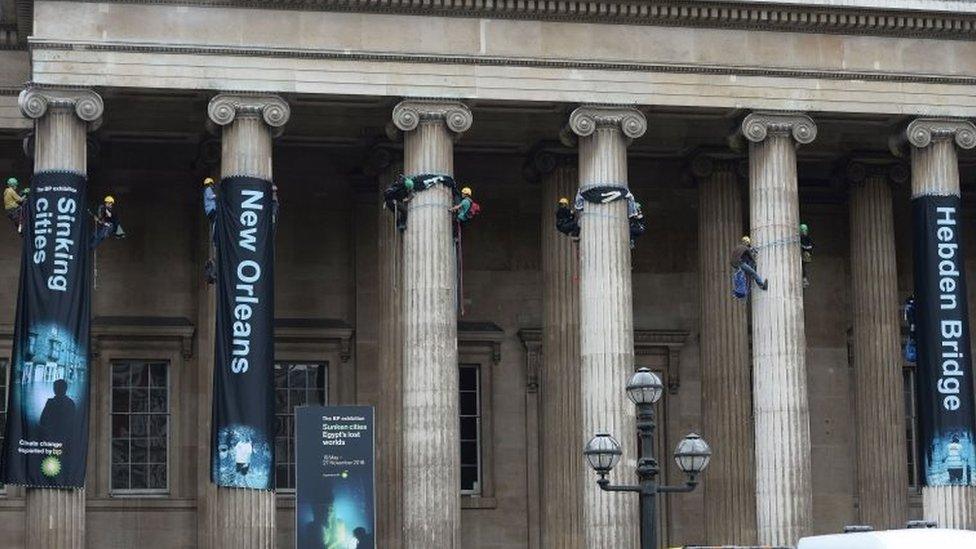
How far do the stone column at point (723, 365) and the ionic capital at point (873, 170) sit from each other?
2.72 m

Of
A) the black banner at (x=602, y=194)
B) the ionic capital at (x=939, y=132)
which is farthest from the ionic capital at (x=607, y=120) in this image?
the ionic capital at (x=939, y=132)

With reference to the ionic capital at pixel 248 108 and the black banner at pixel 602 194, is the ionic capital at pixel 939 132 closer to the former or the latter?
the black banner at pixel 602 194

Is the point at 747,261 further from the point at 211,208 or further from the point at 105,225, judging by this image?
the point at 105,225

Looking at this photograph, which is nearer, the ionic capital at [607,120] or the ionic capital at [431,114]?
the ionic capital at [431,114]

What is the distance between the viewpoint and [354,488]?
40.2m

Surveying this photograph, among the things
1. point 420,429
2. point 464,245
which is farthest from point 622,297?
point 464,245

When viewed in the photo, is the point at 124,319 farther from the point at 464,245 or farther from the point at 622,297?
the point at 622,297

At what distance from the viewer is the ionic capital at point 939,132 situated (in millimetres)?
43344

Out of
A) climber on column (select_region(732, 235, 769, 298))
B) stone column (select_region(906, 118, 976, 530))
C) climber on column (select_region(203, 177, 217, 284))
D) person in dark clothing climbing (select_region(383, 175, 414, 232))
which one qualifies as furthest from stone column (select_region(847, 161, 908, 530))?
climber on column (select_region(203, 177, 217, 284))

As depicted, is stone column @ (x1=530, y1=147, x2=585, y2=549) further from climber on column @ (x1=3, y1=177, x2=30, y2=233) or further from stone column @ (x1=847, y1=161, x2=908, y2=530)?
climber on column @ (x1=3, y1=177, x2=30, y2=233)

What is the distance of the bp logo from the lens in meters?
38.7

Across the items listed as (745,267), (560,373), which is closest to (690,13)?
(745,267)

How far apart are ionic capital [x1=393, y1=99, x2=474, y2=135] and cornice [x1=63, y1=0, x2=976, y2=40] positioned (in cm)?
180

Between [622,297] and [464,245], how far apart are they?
756 cm
